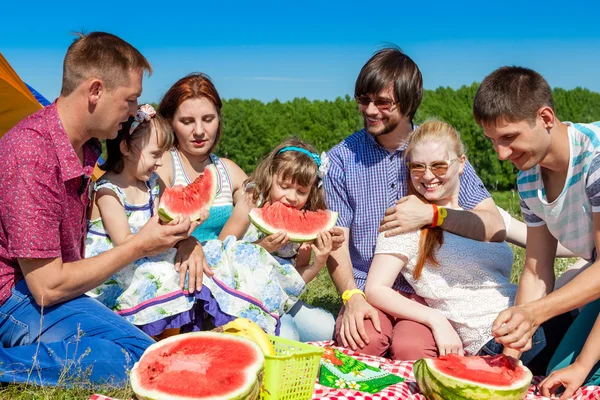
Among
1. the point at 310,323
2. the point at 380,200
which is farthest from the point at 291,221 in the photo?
the point at 310,323

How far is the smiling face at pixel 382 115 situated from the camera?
4406mm

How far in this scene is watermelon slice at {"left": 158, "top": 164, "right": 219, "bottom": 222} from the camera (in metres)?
3.76

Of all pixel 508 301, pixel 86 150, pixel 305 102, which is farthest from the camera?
pixel 305 102

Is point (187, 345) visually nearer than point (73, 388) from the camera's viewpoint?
Yes

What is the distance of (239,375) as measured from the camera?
2.68 m

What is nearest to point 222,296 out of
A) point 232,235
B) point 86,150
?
point 232,235

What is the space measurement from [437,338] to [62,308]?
232 cm

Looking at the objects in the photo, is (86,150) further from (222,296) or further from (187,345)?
(187,345)

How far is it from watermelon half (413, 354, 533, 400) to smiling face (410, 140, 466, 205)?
1257 millimetres

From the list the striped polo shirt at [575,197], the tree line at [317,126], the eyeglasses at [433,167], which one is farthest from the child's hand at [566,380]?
the tree line at [317,126]

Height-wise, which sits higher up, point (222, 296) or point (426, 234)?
point (426, 234)

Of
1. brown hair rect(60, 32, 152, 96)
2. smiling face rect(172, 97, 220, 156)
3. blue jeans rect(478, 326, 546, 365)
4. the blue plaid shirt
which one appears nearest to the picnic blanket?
blue jeans rect(478, 326, 546, 365)

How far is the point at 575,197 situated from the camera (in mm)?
3529

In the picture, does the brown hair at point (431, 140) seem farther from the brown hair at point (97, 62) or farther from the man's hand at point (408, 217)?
the brown hair at point (97, 62)
